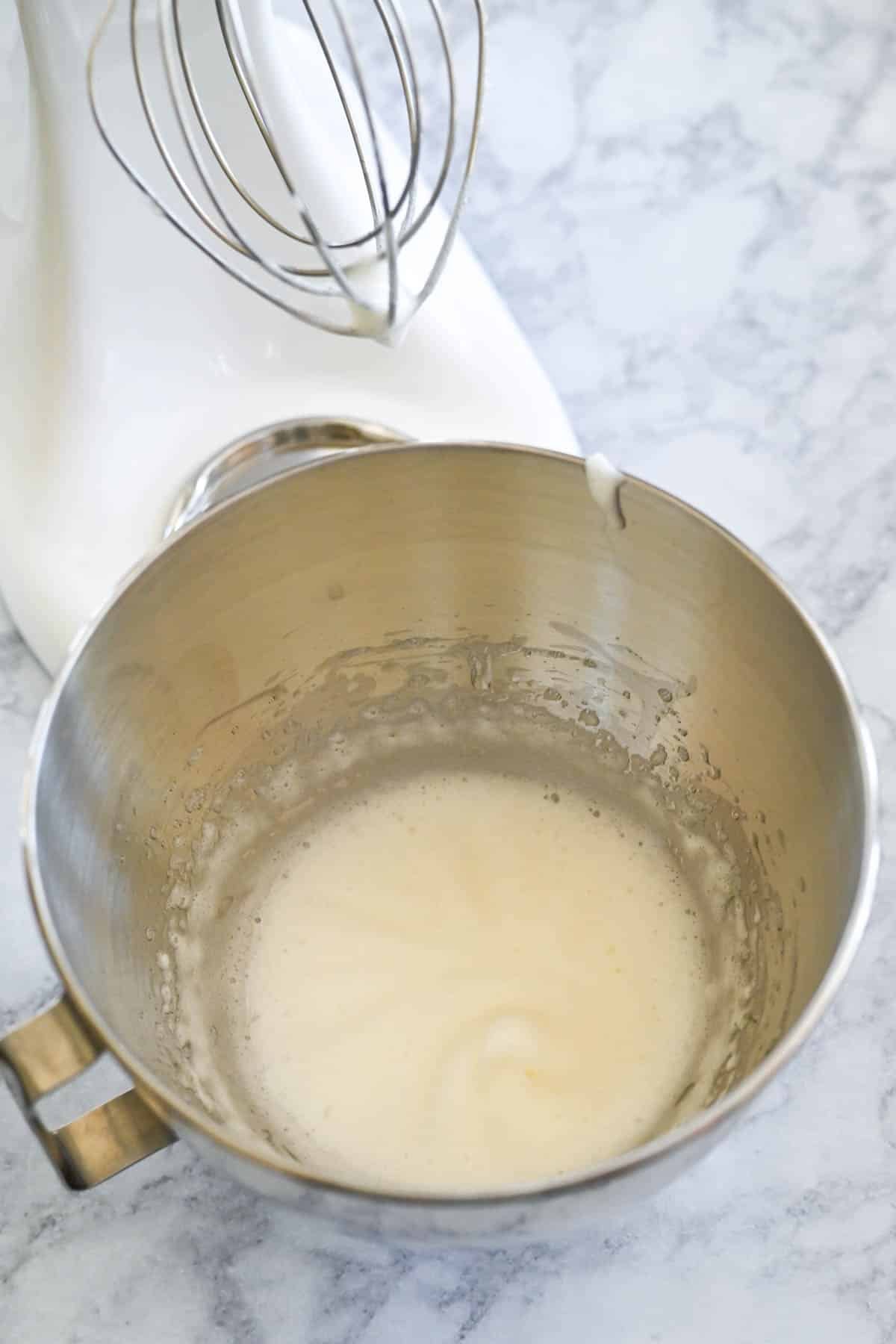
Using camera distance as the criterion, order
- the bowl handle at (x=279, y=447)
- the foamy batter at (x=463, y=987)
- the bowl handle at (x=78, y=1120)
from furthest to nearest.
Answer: the bowl handle at (x=279, y=447), the foamy batter at (x=463, y=987), the bowl handle at (x=78, y=1120)

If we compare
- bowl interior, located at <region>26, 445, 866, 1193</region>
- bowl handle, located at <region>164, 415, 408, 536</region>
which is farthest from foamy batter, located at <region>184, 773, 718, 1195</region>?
bowl handle, located at <region>164, 415, 408, 536</region>

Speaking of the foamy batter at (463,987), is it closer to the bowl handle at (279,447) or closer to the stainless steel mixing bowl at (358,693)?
the stainless steel mixing bowl at (358,693)

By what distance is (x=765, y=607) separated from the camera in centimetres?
48

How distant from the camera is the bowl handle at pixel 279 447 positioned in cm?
61

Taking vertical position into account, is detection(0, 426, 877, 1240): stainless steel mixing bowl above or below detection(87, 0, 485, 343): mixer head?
below

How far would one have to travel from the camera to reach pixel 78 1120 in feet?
1.41

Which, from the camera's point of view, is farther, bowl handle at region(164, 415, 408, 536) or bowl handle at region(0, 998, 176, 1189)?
bowl handle at region(164, 415, 408, 536)

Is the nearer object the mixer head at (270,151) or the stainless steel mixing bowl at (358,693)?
the stainless steel mixing bowl at (358,693)

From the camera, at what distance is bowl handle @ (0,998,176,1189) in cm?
40

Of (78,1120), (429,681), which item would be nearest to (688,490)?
Result: (429,681)

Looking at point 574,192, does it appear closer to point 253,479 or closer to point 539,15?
point 539,15

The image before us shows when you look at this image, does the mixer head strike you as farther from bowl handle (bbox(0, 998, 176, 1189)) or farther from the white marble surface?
bowl handle (bbox(0, 998, 176, 1189))

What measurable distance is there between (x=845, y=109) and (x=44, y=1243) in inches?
27.0

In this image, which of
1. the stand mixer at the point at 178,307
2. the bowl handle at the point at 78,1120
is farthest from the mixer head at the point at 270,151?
the bowl handle at the point at 78,1120
